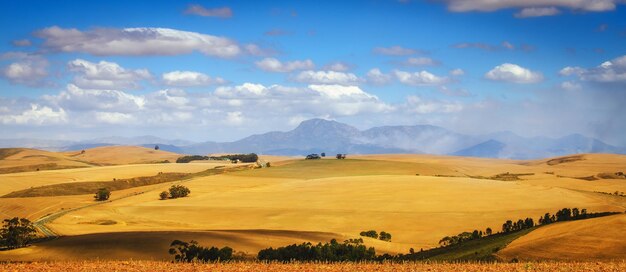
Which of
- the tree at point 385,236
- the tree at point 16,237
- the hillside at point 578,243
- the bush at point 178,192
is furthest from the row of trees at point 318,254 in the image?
the bush at point 178,192

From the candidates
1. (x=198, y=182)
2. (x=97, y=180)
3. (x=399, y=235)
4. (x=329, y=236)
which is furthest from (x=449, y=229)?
(x=97, y=180)

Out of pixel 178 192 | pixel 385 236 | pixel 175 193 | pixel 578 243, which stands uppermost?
pixel 178 192

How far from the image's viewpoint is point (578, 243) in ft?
190

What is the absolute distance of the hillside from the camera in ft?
179

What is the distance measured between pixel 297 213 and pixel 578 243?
218ft

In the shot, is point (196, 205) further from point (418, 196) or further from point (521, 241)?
point (521, 241)

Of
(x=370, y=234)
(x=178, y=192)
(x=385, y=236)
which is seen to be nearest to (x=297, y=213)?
(x=370, y=234)

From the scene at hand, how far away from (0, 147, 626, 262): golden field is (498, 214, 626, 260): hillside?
16 centimetres

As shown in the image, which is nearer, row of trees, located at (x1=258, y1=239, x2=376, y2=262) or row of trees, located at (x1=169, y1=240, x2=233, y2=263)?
row of trees, located at (x1=258, y1=239, x2=376, y2=262)

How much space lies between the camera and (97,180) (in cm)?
17675

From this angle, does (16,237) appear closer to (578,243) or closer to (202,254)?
(202,254)

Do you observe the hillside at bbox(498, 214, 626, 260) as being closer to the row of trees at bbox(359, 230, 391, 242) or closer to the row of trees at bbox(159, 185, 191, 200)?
the row of trees at bbox(359, 230, 391, 242)

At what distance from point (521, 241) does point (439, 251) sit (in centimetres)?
953

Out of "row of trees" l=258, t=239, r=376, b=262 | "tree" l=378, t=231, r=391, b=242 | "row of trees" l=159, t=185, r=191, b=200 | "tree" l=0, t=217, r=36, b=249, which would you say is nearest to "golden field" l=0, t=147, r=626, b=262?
"tree" l=378, t=231, r=391, b=242
